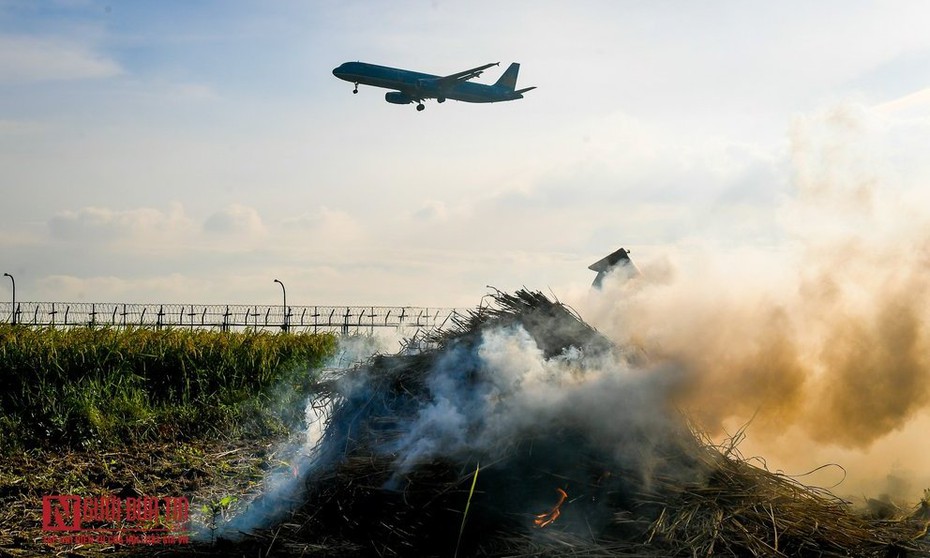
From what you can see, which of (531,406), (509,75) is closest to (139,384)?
(531,406)

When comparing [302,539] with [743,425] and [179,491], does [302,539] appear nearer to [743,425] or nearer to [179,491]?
[179,491]

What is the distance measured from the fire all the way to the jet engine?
164ft

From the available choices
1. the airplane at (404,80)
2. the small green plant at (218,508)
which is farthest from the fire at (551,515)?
the airplane at (404,80)

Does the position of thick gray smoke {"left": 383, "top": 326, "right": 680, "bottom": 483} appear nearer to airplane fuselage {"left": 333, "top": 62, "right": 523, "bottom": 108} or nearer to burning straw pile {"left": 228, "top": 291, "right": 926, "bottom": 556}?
burning straw pile {"left": 228, "top": 291, "right": 926, "bottom": 556}

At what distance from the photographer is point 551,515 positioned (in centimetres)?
1004

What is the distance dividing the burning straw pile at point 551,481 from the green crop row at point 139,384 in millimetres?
5964

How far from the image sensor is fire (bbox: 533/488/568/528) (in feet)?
32.6

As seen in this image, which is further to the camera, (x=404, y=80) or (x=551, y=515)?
(x=404, y=80)

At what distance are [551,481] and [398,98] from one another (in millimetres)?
49857

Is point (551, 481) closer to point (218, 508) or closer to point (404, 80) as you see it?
point (218, 508)

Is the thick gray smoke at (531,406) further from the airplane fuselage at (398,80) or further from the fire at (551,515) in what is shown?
the airplane fuselage at (398,80)

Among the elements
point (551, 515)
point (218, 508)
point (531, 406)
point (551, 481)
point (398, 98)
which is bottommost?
point (218, 508)

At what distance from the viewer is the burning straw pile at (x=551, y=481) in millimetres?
9836

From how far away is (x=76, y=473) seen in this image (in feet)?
48.5
